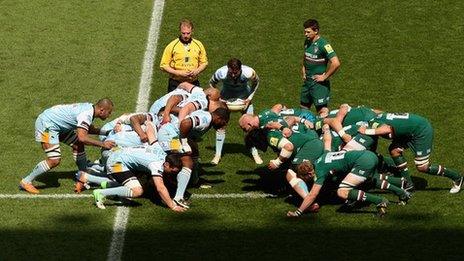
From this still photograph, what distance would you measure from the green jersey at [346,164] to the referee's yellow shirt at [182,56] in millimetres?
3889

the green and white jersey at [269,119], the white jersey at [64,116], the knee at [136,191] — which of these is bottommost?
the knee at [136,191]

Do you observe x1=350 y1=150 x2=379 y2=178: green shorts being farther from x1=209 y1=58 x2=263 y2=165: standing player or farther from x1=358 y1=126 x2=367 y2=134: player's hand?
x1=209 y1=58 x2=263 y2=165: standing player

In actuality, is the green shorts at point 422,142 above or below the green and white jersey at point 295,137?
above

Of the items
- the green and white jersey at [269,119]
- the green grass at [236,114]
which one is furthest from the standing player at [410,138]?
the green and white jersey at [269,119]

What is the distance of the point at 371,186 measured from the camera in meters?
19.1

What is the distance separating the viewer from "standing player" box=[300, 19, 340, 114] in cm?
2081

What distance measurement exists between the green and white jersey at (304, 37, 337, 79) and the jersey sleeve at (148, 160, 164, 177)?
409cm

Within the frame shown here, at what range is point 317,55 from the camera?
68.7ft

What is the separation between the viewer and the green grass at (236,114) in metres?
17.2

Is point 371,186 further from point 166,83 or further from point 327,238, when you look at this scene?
point 166,83

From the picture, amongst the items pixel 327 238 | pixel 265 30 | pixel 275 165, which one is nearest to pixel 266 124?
pixel 275 165

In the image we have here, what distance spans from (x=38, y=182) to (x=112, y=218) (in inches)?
83.9

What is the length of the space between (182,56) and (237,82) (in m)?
1.14

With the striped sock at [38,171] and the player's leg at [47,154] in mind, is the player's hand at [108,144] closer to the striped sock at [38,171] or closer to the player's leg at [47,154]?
the player's leg at [47,154]
